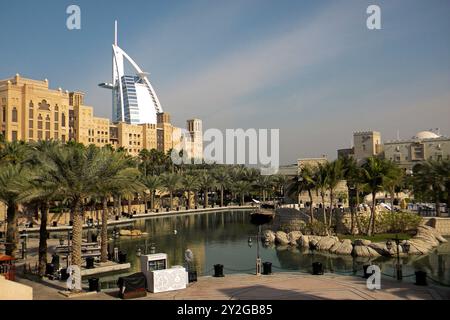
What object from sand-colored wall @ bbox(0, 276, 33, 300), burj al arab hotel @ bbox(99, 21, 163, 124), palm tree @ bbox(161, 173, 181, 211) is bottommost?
sand-colored wall @ bbox(0, 276, 33, 300)

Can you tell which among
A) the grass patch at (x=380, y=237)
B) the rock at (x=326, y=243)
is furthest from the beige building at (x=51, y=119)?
the rock at (x=326, y=243)

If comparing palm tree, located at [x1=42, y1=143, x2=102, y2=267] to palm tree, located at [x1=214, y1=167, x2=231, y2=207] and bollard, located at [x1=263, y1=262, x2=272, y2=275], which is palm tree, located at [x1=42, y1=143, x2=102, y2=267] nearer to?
bollard, located at [x1=263, y1=262, x2=272, y2=275]

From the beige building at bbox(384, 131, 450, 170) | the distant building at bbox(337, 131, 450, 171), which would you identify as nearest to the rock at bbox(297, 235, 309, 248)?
the distant building at bbox(337, 131, 450, 171)

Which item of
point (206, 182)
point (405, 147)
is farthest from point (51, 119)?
point (405, 147)

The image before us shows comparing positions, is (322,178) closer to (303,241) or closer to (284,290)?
(303,241)

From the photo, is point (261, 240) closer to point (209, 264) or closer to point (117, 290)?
point (209, 264)

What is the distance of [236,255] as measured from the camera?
30.7 meters

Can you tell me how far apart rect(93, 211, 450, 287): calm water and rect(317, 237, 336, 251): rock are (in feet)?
2.98

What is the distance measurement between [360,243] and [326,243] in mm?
2360

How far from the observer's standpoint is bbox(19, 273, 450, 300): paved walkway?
1656cm

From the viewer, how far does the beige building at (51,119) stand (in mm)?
94438

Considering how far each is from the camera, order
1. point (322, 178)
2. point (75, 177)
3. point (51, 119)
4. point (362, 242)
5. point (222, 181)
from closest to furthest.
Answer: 1. point (75, 177)
2. point (362, 242)
3. point (322, 178)
4. point (222, 181)
5. point (51, 119)

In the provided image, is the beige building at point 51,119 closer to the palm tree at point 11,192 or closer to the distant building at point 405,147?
the distant building at point 405,147

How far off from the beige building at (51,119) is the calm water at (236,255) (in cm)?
5024
